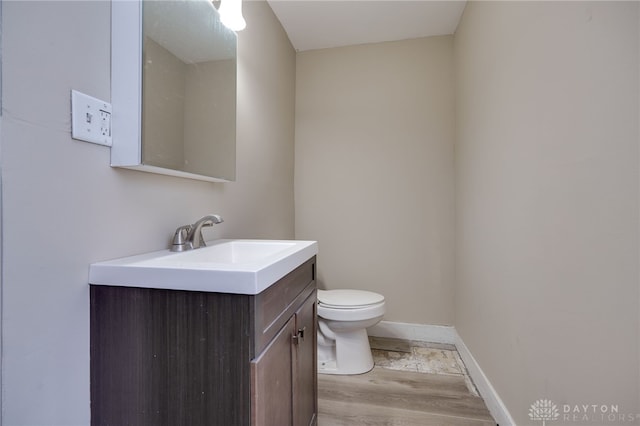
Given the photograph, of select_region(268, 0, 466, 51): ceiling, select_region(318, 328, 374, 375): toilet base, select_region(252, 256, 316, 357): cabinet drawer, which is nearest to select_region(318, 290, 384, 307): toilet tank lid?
select_region(318, 328, 374, 375): toilet base

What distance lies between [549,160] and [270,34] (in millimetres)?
1797

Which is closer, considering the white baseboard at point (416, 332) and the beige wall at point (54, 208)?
the beige wall at point (54, 208)

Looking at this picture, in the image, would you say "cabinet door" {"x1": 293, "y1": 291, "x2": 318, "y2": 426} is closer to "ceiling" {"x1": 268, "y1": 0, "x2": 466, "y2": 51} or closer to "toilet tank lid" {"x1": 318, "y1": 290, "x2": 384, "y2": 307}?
"toilet tank lid" {"x1": 318, "y1": 290, "x2": 384, "y2": 307}

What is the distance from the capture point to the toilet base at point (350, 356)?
74.9 inches

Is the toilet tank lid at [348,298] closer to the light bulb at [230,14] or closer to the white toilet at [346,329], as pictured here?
the white toilet at [346,329]

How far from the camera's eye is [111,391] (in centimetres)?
77

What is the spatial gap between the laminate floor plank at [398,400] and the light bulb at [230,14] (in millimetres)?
1886

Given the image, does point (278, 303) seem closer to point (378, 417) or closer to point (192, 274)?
point (192, 274)

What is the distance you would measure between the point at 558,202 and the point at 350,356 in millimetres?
1442

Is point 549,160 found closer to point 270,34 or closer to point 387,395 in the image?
point 387,395

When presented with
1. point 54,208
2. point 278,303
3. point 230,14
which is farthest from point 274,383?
point 230,14

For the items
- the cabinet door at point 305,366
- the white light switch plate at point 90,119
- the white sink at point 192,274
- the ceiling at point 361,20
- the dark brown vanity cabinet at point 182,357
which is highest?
the ceiling at point 361,20

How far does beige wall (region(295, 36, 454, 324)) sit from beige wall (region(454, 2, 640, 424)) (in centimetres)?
62

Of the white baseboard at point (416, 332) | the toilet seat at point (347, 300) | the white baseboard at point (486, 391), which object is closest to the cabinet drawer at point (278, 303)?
the toilet seat at point (347, 300)
